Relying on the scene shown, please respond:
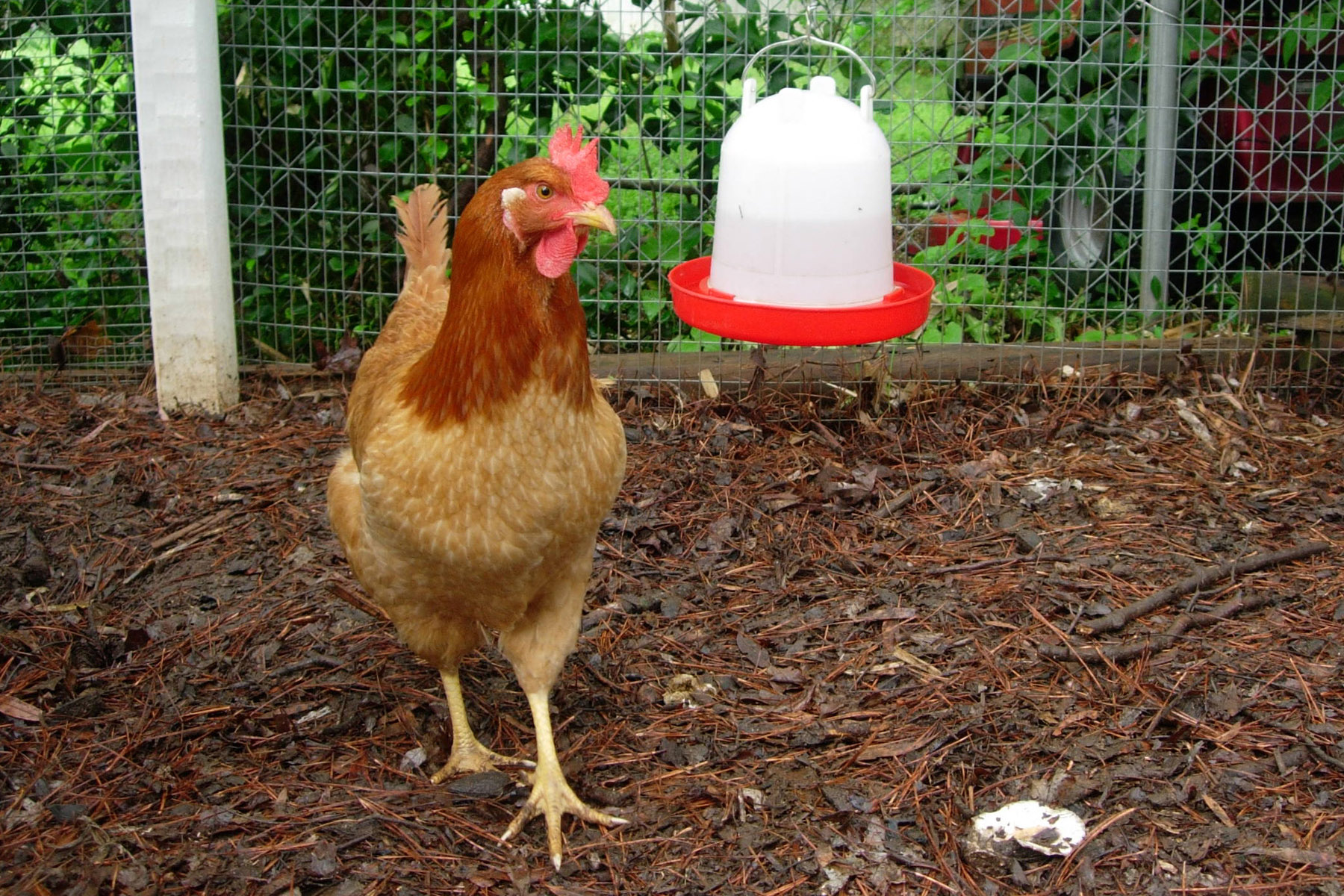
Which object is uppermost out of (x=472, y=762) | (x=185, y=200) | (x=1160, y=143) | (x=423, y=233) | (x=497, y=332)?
(x=1160, y=143)

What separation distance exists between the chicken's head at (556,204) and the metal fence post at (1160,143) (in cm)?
337

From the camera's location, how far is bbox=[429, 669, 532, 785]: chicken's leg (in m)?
3.23

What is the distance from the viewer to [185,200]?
496cm

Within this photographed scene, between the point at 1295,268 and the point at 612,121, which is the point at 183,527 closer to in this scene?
the point at 612,121

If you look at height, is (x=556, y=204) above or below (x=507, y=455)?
above

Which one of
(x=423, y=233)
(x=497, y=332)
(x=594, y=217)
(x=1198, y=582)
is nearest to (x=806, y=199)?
(x=594, y=217)

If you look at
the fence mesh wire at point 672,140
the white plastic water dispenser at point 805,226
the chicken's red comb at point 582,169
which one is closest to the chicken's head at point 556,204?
the chicken's red comb at point 582,169

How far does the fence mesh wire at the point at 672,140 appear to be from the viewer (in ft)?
16.7

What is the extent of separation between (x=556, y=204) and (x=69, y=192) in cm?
378

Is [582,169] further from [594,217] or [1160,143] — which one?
[1160,143]

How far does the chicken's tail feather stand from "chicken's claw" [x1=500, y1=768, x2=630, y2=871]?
1650 mm

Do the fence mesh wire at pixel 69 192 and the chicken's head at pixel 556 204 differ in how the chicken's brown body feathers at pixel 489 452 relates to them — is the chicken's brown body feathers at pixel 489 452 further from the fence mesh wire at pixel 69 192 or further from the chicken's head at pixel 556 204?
the fence mesh wire at pixel 69 192

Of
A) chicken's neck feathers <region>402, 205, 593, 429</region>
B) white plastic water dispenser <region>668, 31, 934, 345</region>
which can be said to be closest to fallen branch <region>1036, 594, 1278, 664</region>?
white plastic water dispenser <region>668, 31, 934, 345</region>

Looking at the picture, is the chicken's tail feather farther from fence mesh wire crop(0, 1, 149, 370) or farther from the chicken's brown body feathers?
fence mesh wire crop(0, 1, 149, 370)
